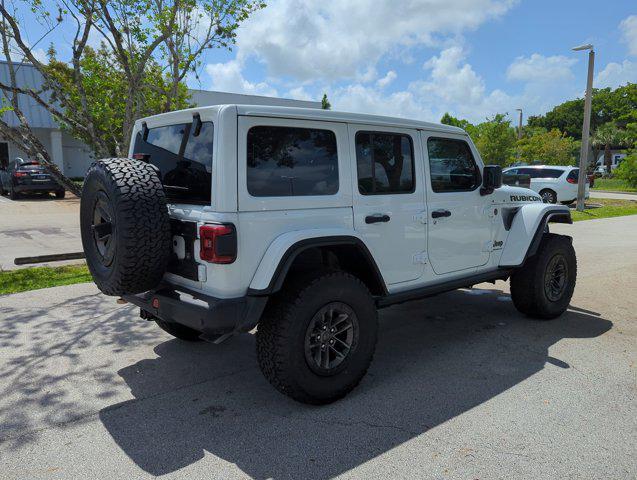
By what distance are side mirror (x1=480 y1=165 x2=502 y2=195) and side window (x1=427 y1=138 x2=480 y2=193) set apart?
3.4 inches

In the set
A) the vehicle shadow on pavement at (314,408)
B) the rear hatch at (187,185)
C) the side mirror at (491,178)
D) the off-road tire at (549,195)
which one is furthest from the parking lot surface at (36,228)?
the off-road tire at (549,195)

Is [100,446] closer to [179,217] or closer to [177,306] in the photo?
[177,306]

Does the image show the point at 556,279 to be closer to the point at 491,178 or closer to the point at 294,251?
the point at 491,178

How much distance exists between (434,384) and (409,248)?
105 centimetres

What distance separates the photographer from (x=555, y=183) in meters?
18.1

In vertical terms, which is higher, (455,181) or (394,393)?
(455,181)

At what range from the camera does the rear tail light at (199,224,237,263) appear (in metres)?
2.99

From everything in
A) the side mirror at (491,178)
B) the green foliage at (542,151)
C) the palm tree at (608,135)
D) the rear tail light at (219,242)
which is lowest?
the rear tail light at (219,242)

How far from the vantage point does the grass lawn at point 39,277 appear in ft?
21.9

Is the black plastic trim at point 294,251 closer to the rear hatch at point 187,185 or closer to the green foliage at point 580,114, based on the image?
the rear hatch at point 187,185

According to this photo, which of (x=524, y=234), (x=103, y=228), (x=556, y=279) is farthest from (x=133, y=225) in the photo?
(x=556, y=279)

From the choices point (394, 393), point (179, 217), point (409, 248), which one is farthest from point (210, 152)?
point (394, 393)

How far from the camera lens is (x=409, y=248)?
13.2ft

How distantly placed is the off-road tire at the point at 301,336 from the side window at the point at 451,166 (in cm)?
136
